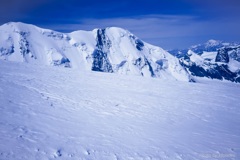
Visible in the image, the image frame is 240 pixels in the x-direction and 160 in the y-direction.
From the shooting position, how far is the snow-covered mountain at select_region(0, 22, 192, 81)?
5758 inches

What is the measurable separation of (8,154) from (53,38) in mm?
164771

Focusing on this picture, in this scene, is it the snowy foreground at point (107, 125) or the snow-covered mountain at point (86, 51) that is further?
the snow-covered mountain at point (86, 51)

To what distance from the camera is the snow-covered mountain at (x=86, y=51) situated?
480ft

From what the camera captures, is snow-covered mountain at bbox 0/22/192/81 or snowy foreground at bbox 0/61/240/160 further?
snow-covered mountain at bbox 0/22/192/81

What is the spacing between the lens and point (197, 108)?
14328mm

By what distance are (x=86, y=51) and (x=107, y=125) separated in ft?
546

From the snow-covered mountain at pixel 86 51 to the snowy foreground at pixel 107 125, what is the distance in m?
134

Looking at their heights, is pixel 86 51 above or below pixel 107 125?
above

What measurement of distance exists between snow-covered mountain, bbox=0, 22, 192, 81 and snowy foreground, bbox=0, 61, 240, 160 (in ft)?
441

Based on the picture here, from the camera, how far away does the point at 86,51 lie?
17175cm

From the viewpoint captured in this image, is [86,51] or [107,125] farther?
[86,51]

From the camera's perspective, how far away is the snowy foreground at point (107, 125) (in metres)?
6.88

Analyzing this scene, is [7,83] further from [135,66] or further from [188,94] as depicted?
[135,66]

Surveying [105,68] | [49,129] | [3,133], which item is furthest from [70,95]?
[105,68]
